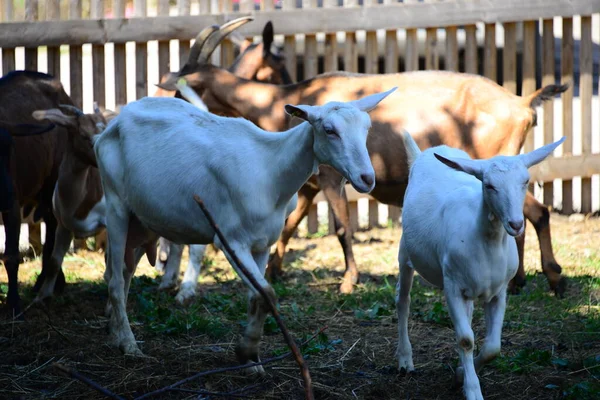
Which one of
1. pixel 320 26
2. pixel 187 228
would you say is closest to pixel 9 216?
pixel 187 228

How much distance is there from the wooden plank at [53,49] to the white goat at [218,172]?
363 centimetres

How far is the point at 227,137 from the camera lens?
5.15 m

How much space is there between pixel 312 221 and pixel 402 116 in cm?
228

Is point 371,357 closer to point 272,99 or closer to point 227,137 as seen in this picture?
point 227,137

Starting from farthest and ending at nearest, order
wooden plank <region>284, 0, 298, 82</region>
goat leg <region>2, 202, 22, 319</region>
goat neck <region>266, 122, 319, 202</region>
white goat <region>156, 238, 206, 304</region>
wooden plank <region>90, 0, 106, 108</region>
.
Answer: wooden plank <region>284, 0, 298, 82</region>
wooden plank <region>90, 0, 106, 108</region>
white goat <region>156, 238, 206, 304</region>
goat leg <region>2, 202, 22, 319</region>
goat neck <region>266, 122, 319, 202</region>

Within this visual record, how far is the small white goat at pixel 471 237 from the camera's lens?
409 centimetres

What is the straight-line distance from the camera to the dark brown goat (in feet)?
22.4

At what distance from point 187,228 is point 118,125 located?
2.93ft

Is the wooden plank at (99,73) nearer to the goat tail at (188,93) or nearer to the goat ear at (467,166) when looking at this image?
the goat tail at (188,93)

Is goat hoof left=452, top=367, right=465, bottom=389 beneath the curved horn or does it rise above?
beneath

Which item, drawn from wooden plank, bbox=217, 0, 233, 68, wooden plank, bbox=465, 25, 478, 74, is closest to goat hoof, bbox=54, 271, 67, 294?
wooden plank, bbox=217, 0, 233, 68

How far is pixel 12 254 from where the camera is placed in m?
6.73

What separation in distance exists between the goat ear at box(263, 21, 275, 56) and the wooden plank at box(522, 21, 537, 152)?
2.80 m

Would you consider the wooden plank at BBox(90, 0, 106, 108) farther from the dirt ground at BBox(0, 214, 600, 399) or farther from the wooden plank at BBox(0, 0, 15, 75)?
the dirt ground at BBox(0, 214, 600, 399)
